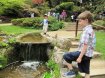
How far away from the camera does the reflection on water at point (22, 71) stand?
12.6m

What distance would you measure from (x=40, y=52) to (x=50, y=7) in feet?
66.4

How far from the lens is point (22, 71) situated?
13.4 m

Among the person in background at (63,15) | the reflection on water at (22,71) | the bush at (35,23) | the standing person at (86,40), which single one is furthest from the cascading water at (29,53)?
the person in background at (63,15)

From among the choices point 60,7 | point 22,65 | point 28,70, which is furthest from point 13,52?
point 60,7

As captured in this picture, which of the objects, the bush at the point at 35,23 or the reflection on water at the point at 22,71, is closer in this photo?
the reflection on water at the point at 22,71

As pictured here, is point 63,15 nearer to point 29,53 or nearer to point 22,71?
point 29,53

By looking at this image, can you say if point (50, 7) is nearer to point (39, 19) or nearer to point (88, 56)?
point (39, 19)

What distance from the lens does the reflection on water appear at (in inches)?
495

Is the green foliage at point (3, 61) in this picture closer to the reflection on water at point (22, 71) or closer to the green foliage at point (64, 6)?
the reflection on water at point (22, 71)

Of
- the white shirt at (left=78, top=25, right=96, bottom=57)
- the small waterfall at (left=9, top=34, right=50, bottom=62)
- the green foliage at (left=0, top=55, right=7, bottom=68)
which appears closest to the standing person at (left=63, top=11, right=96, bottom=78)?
the white shirt at (left=78, top=25, right=96, bottom=57)

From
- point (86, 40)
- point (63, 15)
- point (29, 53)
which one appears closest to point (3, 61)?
point (29, 53)

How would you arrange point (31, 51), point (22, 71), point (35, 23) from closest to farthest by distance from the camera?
1. point (22, 71)
2. point (31, 51)
3. point (35, 23)

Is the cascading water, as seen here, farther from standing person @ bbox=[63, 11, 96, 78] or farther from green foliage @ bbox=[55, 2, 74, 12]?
green foliage @ bbox=[55, 2, 74, 12]

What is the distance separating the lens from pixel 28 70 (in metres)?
13.6
